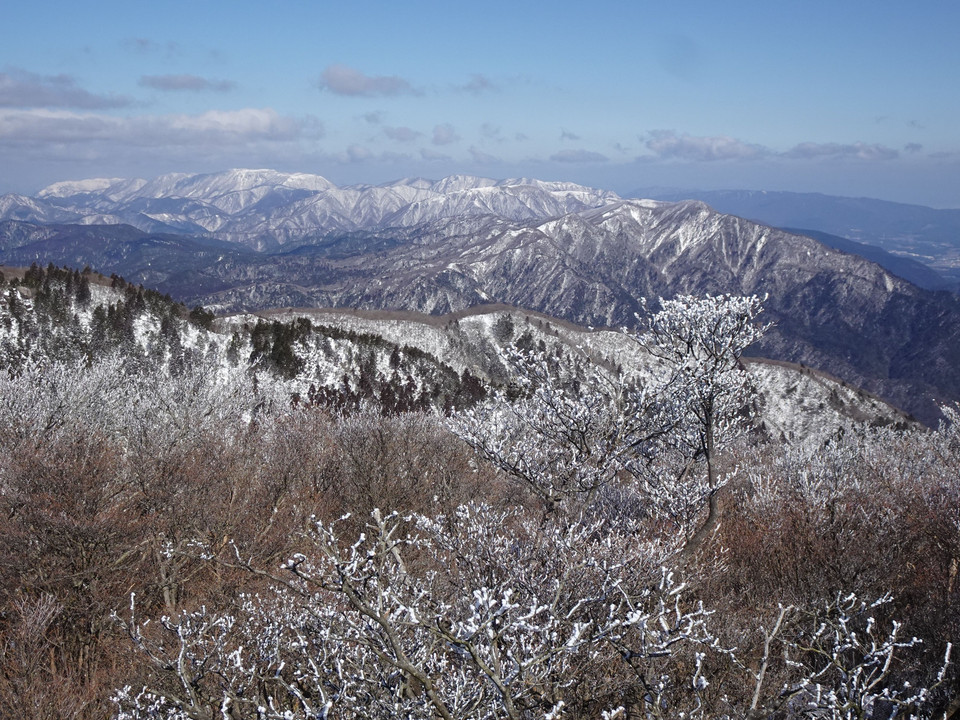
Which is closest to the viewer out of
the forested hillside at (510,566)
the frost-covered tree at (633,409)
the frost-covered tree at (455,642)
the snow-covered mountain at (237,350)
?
the frost-covered tree at (455,642)

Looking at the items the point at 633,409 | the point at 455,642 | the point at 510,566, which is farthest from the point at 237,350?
the point at 455,642

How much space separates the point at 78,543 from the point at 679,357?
17.1 m

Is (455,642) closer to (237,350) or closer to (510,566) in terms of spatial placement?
(510,566)

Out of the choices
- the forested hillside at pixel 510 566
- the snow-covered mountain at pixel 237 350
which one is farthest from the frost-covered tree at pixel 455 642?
the snow-covered mountain at pixel 237 350

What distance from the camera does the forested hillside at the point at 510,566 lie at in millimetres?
7156

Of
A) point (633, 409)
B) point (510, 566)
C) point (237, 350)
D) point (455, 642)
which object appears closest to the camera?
point (455, 642)

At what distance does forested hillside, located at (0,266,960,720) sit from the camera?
23.5ft

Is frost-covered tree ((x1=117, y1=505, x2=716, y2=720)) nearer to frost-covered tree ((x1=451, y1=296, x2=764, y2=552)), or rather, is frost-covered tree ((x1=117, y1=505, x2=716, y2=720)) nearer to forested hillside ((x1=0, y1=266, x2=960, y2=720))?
forested hillside ((x1=0, y1=266, x2=960, y2=720))

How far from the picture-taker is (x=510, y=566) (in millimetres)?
11258

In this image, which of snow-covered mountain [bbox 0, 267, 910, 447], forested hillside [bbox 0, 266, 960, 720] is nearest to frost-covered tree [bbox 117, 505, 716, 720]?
forested hillside [bbox 0, 266, 960, 720]

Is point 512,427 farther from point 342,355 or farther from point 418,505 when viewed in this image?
point 342,355

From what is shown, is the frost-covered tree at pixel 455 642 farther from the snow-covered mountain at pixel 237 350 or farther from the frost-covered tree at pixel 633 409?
the snow-covered mountain at pixel 237 350

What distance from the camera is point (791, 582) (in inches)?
682

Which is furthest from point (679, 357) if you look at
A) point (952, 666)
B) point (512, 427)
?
point (952, 666)
